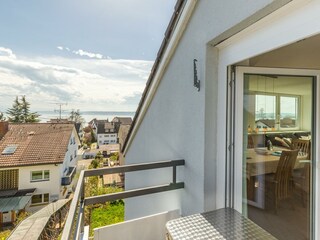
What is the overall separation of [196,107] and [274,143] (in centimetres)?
128

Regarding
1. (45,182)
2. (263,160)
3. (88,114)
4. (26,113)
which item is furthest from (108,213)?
(88,114)

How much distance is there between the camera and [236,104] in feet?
5.58

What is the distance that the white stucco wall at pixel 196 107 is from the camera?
5.33 ft

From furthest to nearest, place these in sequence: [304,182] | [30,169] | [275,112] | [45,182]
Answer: [45,182], [30,169], [304,182], [275,112]

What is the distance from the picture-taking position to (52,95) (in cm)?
3659

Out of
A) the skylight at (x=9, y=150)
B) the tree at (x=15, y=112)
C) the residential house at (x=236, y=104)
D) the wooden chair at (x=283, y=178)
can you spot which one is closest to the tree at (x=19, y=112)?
the tree at (x=15, y=112)

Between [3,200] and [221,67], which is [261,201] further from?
[3,200]

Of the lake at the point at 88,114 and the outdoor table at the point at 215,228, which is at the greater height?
the lake at the point at 88,114

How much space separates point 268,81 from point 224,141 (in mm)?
742

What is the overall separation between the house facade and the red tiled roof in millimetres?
14771

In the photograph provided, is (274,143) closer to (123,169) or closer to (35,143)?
(123,169)

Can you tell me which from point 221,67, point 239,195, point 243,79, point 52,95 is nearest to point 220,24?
point 221,67

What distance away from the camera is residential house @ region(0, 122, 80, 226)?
43.3ft

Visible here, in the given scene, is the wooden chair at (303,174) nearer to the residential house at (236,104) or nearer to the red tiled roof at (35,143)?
the residential house at (236,104)
